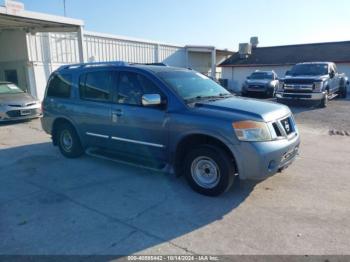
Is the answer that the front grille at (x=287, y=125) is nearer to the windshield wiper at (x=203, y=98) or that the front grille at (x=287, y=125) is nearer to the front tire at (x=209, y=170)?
the front tire at (x=209, y=170)

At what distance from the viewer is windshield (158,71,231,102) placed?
480 centimetres

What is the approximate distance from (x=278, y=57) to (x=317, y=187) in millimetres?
26217

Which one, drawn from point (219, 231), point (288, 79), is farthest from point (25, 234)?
point (288, 79)

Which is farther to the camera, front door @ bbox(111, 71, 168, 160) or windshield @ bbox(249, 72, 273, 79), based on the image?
windshield @ bbox(249, 72, 273, 79)

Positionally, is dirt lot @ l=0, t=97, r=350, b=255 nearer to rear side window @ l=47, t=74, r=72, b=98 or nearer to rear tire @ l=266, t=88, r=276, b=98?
rear side window @ l=47, t=74, r=72, b=98

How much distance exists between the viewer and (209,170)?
4.43m

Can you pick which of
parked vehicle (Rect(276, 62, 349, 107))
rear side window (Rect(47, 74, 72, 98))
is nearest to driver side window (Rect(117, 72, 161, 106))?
rear side window (Rect(47, 74, 72, 98))

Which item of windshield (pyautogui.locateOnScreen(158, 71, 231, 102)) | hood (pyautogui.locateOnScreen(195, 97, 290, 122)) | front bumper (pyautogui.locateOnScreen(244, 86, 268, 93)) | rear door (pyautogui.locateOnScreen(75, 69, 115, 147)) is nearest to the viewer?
hood (pyautogui.locateOnScreen(195, 97, 290, 122))

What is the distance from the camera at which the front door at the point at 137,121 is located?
473 centimetres

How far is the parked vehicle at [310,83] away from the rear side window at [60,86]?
1187 centimetres

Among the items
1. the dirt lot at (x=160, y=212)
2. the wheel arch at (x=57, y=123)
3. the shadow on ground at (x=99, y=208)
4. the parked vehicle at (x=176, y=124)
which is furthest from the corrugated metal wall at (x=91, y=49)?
the shadow on ground at (x=99, y=208)

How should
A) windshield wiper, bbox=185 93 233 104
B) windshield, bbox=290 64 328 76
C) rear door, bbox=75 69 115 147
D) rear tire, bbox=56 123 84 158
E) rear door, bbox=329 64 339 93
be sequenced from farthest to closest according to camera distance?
rear door, bbox=329 64 339 93 → windshield, bbox=290 64 328 76 → rear tire, bbox=56 123 84 158 → rear door, bbox=75 69 115 147 → windshield wiper, bbox=185 93 233 104

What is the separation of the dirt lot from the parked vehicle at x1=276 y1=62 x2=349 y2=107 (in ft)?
29.4

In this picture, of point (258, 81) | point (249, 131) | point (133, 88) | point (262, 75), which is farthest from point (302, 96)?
point (249, 131)
